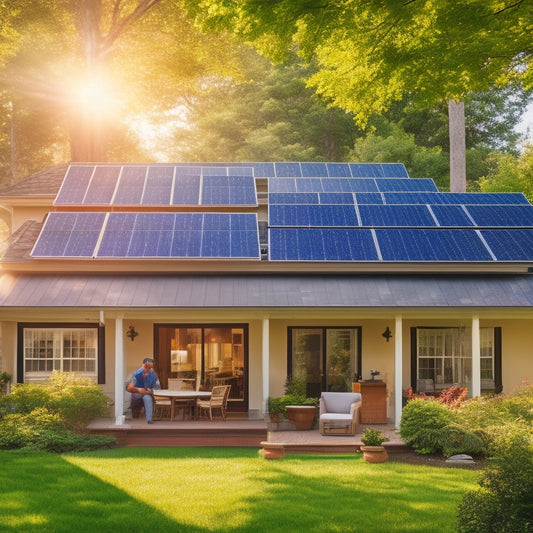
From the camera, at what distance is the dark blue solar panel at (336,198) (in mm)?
19984

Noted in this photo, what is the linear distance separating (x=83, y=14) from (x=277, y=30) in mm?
22355

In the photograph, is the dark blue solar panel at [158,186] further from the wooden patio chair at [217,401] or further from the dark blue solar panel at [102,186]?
the wooden patio chair at [217,401]

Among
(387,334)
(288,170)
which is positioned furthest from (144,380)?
(288,170)

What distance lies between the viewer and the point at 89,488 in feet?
32.8

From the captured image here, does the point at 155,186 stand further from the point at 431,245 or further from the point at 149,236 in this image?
the point at 431,245

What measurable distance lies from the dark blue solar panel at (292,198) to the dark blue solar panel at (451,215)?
126 inches

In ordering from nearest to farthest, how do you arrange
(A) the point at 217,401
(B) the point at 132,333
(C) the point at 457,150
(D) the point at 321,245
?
(A) the point at 217,401
(B) the point at 132,333
(D) the point at 321,245
(C) the point at 457,150

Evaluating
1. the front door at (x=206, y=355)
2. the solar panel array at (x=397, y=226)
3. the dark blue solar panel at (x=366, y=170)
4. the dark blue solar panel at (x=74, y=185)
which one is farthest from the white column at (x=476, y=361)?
the dark blue solar panel at (x=74, y=185)

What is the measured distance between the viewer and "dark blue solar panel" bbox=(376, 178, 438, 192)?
21.9 meters

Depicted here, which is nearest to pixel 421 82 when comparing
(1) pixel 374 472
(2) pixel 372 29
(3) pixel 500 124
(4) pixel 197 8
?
(2) pixel 372 29

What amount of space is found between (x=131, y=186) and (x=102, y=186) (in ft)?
2.64

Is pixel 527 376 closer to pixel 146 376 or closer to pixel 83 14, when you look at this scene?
pixel 146 376

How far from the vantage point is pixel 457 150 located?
3077 cm

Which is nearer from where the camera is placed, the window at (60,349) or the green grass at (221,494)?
the green grass at (221,494)
